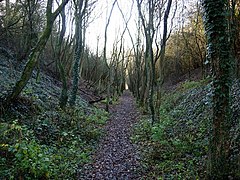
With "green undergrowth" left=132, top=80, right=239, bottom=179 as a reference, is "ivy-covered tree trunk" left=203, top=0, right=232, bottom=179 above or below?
above

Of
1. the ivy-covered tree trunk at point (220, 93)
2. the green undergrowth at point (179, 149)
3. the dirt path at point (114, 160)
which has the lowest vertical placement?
the dirt path at point (114, 160)

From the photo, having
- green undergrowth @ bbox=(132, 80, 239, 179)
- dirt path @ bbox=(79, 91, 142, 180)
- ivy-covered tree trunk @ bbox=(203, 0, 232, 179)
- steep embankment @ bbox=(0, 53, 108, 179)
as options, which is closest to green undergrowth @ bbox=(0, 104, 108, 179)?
steep embankment @ bbox=(0, 53, 108, 179)

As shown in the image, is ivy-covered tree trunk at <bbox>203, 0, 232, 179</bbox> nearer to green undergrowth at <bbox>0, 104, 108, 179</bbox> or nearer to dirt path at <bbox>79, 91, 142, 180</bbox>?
dirt path at <bbox>79, 91, 142, 180</bbox>

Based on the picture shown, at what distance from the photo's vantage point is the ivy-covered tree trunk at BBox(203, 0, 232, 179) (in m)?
5.23

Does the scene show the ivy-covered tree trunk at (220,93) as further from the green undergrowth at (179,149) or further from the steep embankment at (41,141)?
the steep embankment at (41,141)

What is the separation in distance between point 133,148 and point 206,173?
4.02 meters

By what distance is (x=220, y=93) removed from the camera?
5293 mm

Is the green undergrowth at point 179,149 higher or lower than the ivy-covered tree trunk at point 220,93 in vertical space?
lower

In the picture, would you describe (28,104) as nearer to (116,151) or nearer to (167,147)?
(116,151)

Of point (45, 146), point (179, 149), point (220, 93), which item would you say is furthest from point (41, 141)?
point (220, 93)

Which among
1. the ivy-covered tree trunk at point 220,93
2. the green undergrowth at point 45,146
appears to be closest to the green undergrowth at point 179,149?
the ivy-covered tree trunk at point 220,93

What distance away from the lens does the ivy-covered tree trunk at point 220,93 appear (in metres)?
5.23

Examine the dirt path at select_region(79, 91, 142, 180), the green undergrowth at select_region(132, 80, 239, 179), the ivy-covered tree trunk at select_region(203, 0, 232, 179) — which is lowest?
the dirt path at select_region(79, 91, 142, 180)

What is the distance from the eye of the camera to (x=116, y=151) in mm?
8844
